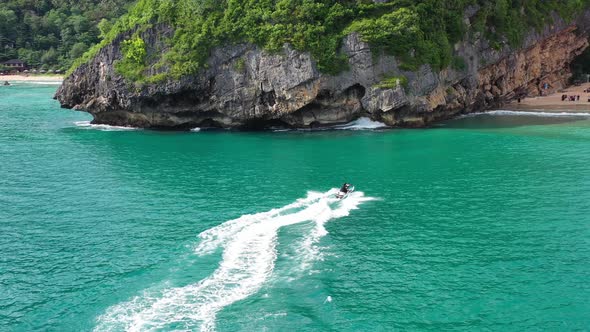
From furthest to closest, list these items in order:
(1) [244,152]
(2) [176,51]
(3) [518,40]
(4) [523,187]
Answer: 1. (3) [518,40]
2. (2) [176,51]
3. (1) [244,152]
4. (4) [523,187]

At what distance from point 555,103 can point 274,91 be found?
40882 mm

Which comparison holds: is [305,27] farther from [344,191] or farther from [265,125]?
[344,191]

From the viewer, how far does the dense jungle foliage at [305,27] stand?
59.4m

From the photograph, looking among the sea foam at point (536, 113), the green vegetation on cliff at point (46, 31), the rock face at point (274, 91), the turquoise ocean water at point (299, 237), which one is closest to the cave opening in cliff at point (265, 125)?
the rock face at point (274, 91)

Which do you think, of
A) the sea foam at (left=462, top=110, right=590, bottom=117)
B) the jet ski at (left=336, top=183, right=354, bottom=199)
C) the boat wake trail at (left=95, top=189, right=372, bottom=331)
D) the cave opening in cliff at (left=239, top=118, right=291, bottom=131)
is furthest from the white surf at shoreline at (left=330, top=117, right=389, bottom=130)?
the boat wake trail at (left=95, top=189, right=372, bottom=331)

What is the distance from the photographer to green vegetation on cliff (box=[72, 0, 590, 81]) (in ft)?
195

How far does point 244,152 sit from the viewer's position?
5234 centimetres

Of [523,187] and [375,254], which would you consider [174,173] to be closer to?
[375,254]

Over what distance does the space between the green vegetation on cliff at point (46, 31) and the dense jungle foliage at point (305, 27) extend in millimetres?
103727

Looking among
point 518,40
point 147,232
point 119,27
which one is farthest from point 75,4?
point 147,232

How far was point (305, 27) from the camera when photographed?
59.4 m

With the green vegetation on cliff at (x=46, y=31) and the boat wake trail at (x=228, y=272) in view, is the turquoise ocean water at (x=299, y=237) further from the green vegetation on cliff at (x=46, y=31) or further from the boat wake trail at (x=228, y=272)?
the green vegetation on cliff at (x=46, y=31)

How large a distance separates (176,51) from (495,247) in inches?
1757

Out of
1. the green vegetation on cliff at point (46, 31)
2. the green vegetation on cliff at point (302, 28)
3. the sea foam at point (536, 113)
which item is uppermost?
the green vegetation on cliff at point (46, 31)
